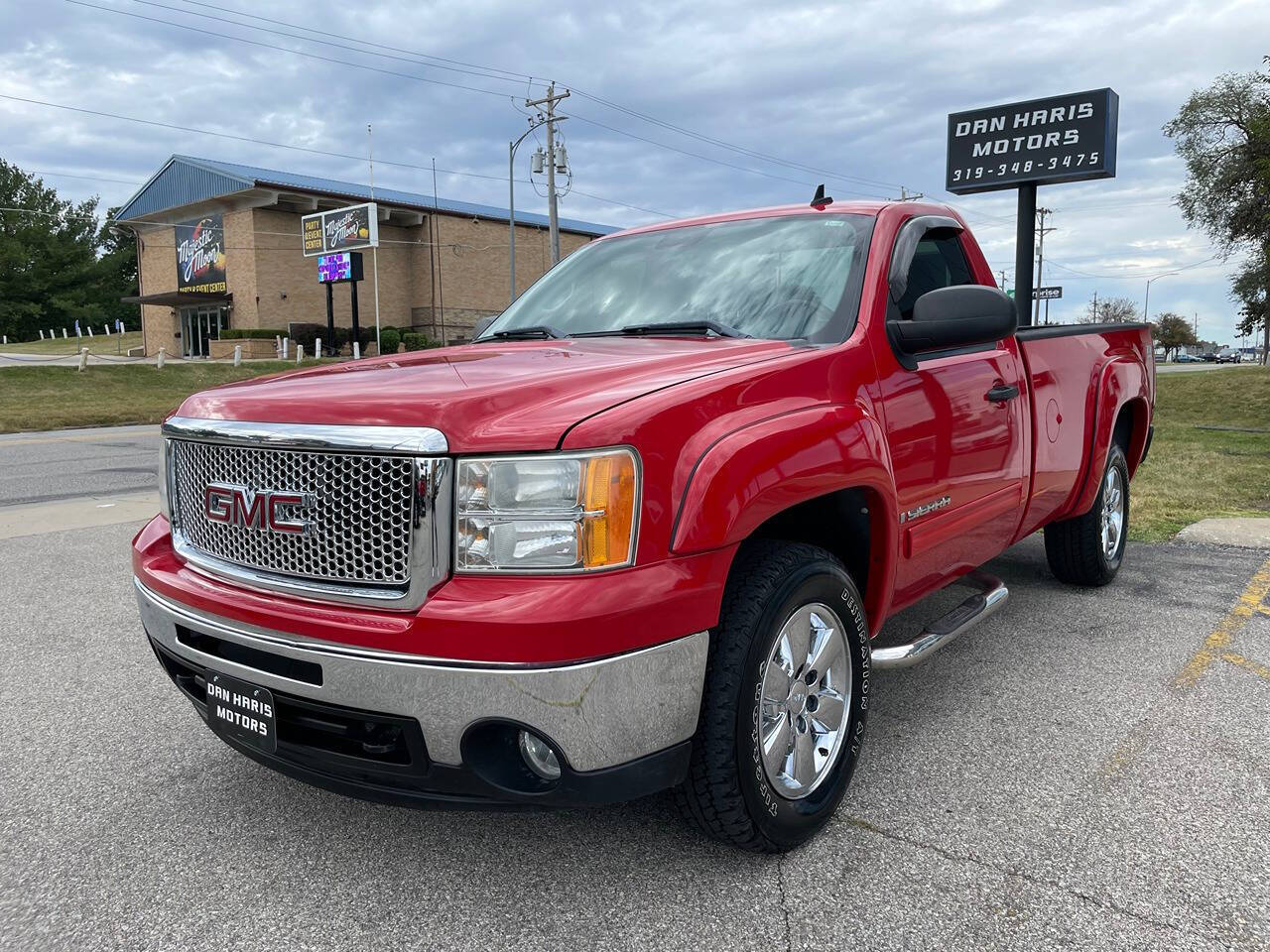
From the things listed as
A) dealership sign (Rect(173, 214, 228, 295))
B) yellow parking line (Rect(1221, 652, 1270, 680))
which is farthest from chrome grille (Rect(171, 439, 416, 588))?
dealership sign (Rect(173, 214, 228, 295))

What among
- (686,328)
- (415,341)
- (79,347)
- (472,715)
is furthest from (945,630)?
(79,347)

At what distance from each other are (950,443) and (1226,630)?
2.31 meters

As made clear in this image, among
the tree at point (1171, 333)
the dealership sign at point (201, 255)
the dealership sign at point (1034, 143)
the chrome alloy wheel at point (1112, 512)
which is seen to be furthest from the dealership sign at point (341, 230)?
the tree at point (1171, 333)

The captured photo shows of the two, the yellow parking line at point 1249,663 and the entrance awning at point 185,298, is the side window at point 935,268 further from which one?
the entrance awning at point 185,298

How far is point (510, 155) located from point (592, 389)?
41001 mm

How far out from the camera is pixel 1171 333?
118 m

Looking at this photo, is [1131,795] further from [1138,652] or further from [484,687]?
[484,687]

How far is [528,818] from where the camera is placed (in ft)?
9.41

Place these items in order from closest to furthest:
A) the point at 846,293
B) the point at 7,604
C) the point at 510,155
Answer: the point at 846,293, the point at 7,604, the point at 510,155

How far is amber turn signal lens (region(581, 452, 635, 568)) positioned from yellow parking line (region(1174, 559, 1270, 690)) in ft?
9.46

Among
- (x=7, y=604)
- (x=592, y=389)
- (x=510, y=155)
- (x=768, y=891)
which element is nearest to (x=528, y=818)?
(x=768, y=891)

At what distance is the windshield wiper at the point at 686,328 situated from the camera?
3189mm

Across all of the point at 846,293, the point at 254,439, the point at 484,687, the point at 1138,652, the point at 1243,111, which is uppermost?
the point at 1243,111

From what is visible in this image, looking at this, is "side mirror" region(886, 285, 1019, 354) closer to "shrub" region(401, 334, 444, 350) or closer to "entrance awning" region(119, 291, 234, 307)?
"shrub" region(401, 334, 444, 350)
